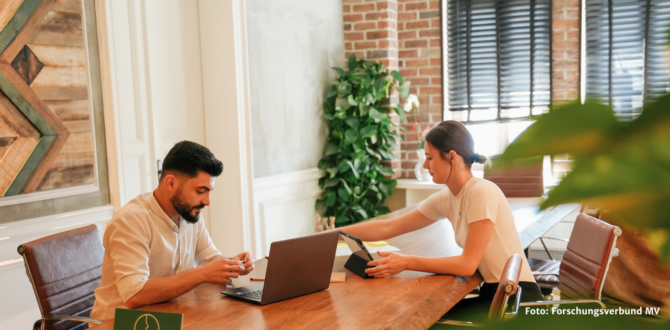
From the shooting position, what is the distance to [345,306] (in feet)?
6.01

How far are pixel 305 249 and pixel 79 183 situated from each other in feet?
6.39

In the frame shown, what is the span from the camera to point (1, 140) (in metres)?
2.87

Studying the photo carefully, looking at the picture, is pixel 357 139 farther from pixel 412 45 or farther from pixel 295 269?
pixel 295 269

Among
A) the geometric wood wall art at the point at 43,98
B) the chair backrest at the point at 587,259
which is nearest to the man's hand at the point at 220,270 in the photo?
the chair backrest at the point at 587,259

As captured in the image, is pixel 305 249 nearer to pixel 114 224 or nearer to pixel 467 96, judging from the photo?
pixel 114 224

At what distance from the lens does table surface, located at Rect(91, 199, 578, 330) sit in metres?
1.69

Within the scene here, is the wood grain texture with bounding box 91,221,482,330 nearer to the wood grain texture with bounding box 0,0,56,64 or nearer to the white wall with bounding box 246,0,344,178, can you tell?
the wood grain texture with bounding box 0,0,56,64

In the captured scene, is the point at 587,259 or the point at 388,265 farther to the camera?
the point at 587,259

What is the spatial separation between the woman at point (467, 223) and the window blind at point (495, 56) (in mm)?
2677

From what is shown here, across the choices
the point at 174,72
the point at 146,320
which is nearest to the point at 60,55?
the point at 174,72

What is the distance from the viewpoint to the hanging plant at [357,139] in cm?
491

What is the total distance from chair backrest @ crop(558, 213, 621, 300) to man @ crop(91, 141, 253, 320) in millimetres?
1386

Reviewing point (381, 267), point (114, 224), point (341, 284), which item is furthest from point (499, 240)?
point (114, 224)

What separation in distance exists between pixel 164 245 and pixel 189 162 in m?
0.33
